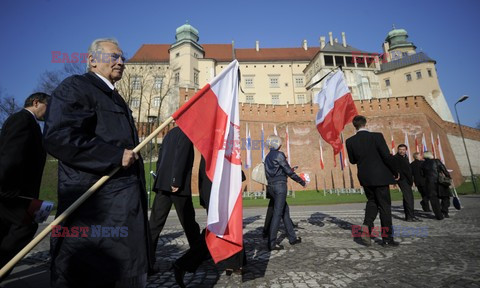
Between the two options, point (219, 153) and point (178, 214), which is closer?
point (219, 153)

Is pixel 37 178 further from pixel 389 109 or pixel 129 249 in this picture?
pixel 389 109

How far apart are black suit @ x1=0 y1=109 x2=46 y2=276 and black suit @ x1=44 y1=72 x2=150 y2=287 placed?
133 cm

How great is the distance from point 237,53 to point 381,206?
54196 millimetres

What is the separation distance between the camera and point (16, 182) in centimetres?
250

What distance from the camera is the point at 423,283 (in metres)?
2.69

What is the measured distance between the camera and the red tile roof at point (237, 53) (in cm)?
5156

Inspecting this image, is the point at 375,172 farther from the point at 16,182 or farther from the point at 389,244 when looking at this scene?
the point at 16,182

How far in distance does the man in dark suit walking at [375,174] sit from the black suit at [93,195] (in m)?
4.24

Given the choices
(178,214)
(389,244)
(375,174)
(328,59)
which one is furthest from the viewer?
(328,59)

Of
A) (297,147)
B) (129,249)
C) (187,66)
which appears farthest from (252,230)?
(187,66)

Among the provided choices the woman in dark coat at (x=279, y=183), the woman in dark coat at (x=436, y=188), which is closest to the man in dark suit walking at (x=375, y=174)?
the woman in dark coat at (x=279, y=183)

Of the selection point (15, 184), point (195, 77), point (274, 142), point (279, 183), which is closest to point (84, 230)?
point (15, 184)

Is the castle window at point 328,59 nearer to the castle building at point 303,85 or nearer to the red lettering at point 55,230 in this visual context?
the castle building at point 303,85

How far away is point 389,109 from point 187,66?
32255 mm
